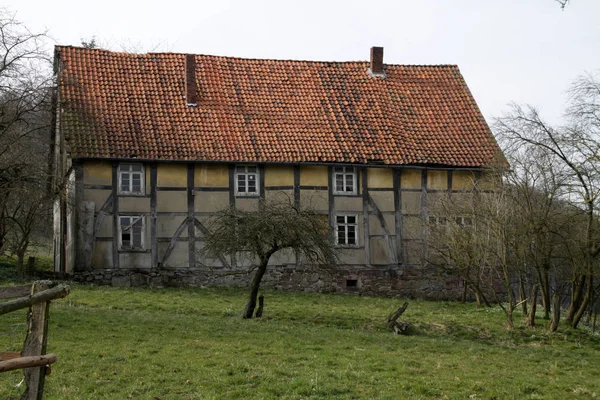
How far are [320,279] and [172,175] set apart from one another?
5884mm

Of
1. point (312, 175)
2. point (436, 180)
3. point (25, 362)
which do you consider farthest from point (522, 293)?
point (25, 362)

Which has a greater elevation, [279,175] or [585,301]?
[279,175]

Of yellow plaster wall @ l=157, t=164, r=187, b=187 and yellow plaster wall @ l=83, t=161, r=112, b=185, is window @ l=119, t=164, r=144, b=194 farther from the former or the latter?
yellow plaster wall @ l=157, t=164, r=187, b=187

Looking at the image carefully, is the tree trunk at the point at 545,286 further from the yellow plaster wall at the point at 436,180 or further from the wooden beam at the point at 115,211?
the wooden beam at the point at 115,211

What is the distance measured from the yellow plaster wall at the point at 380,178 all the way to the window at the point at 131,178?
24.5 ft

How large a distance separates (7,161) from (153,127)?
18.7ft

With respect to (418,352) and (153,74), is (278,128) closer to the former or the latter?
(153,74)

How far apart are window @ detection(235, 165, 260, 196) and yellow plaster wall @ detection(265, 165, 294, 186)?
359mm

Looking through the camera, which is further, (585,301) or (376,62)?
(376,62)

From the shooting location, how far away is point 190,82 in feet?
94.9

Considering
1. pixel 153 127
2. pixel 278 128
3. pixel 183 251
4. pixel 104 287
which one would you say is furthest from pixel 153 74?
pixel 104 287

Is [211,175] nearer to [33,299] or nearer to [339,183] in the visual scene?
Result: [339,183]

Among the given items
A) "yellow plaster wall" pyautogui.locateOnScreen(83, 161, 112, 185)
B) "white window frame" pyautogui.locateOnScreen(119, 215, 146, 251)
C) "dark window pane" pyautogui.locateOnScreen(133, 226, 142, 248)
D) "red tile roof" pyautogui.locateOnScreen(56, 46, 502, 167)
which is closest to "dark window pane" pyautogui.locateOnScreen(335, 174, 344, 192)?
"red tile roof" pyautogui.locateOnScreen(56, 46, 502, 167)

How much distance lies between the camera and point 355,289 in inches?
1098
